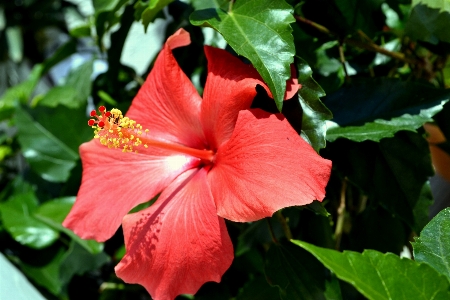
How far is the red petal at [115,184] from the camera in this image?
65 cm

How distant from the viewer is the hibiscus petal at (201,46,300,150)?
56cm

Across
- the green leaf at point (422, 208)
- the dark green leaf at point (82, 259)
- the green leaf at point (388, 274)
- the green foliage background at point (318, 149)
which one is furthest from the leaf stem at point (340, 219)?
the dark green leaf at point (82, 259)

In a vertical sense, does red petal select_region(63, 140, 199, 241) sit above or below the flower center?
below

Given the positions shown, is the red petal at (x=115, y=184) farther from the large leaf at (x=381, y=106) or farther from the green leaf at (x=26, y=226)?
the green leaf at (x=26, y=226)

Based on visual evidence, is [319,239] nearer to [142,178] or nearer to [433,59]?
[142,178]

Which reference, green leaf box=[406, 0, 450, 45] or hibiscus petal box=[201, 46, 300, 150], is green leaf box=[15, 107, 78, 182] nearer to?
hibiscus petal box=[201, 46, 300, 150]

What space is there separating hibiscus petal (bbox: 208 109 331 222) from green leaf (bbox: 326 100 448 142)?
11 cm

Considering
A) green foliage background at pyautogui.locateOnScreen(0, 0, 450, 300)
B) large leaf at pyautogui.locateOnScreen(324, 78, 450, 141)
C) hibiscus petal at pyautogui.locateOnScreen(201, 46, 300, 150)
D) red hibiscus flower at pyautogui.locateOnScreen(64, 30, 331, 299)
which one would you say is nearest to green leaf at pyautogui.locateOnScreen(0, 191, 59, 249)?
green foliage background at pyautogui.locateOnScreen(0, 0, 450, 300)

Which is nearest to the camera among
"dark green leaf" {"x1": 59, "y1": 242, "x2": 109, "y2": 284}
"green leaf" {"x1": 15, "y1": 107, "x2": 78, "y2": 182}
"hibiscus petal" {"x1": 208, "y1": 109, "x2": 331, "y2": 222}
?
"hibiscus petal" {"x1": 208, "y1": 109, "x2": 331, "y2": 222}

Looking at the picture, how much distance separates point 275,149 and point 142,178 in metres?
0.24

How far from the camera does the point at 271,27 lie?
0.57 m

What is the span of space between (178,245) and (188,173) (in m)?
0.13

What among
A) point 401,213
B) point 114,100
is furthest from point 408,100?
point 114,100

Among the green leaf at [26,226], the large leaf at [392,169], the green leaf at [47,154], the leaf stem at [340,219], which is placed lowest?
the green leaf at [26,226]
